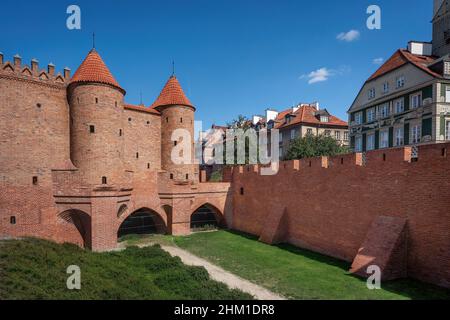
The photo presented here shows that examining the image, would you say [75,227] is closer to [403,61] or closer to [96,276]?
[96,276]

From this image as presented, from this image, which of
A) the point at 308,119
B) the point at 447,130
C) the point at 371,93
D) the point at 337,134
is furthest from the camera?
the point at 337,134

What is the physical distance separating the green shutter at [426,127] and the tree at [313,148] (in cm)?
744

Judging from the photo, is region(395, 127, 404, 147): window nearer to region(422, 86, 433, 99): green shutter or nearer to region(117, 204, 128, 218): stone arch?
region(422, 86, 433, 99): green shutter

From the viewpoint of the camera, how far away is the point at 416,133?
77.8 ft

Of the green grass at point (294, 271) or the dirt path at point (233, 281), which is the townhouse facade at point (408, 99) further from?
→ the dirt path at point (233, 281)

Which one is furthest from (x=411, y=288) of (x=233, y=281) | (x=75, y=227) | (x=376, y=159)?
(x=75, y=227)

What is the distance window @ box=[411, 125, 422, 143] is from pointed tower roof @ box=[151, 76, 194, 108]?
61.7 feet

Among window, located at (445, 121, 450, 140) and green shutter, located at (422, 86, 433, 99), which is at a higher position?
green shutter, located at (422, 86, 433, 99)

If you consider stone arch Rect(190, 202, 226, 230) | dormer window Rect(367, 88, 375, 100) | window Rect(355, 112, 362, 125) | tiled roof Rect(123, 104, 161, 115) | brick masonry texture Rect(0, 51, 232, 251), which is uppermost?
dormer window Rect(367, 88, 375, 100)

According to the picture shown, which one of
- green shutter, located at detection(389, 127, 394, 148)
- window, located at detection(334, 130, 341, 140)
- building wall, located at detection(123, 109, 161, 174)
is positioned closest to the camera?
building wall, located at detection(123, 109, 161, 174)

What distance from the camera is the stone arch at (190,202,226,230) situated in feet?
76.8

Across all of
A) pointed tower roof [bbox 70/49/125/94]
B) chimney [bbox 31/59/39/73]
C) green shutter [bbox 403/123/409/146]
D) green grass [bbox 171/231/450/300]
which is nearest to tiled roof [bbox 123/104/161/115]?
pointed tower roof [bbox 70/49/125/94]

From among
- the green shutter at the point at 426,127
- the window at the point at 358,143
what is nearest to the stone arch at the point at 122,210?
the green shutter at the point at 426,127

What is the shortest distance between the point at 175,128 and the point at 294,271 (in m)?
13.6
